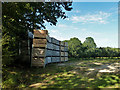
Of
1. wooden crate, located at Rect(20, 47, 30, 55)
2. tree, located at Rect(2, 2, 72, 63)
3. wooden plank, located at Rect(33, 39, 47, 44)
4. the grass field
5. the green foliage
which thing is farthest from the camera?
the green foliage

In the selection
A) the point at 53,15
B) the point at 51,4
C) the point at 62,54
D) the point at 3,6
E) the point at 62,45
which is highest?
the point at 51,4

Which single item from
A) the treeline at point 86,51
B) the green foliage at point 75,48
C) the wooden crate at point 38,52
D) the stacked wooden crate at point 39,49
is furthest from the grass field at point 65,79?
the treeline at point 86,51

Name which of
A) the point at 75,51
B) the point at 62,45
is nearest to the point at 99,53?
the point at 75,51

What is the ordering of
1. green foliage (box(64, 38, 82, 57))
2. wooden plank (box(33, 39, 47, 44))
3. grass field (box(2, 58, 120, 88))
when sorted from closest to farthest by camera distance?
1. grass field (box(2, 58, 120, 88))
2. wooden plank (box(33, 39, 47, 44))
3. green foliage (box(64, 38, 82, 57))

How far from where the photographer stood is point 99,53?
14.4 m

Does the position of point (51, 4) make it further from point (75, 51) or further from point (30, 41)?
point (75, 51)

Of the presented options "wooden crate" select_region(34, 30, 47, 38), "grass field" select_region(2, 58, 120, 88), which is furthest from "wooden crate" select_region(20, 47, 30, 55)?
"grass field" select_region(2, 58, 120, 88)

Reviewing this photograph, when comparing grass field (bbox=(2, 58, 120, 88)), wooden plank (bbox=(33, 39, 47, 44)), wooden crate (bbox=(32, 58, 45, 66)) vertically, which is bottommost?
grass field (bbox=(2, 58, 120, 88))

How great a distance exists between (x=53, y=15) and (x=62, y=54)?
396 cm

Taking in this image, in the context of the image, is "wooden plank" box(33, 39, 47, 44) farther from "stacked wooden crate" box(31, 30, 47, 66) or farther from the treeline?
the treeline

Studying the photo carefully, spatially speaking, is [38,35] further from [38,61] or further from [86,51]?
[86,51]

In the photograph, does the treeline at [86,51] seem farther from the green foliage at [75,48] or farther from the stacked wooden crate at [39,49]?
the stacked wooden crate at [39,49]

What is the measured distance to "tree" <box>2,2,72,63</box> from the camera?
4.84 m

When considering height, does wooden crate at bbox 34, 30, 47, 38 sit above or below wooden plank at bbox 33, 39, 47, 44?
above
